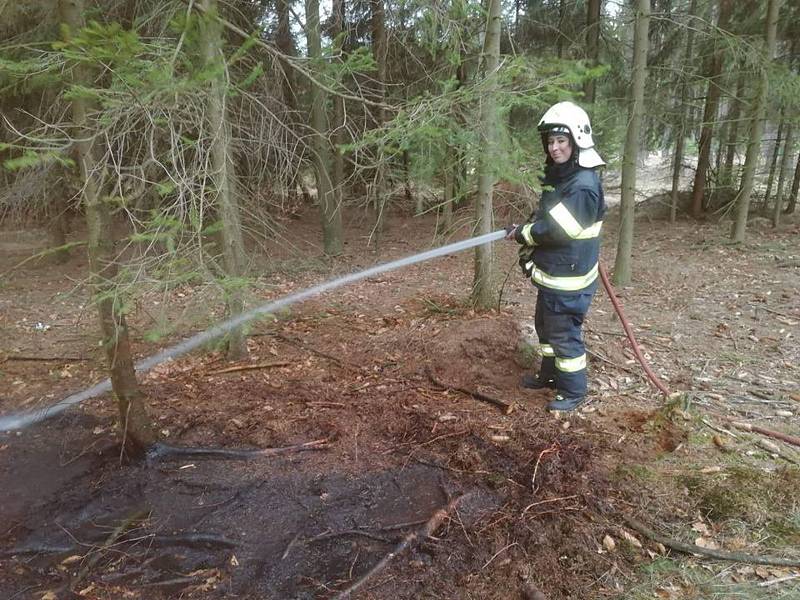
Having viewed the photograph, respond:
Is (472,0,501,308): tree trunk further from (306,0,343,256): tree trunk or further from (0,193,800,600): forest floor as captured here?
(306,0,343,256): tree trunk

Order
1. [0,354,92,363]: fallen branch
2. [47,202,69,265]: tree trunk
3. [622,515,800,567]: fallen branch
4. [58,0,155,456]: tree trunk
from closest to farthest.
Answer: [622,515,800,567]: fallen branch < [58,0,155,456]: tree trunk < [0,354,92,363]: fallen branch < [47,202,69,265]: tree trunk

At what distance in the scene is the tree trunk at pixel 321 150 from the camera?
335 inches

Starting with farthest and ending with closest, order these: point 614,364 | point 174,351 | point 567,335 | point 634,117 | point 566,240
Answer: point 634,117
point 174,351
point 614,364
point 567,335
point 566,240

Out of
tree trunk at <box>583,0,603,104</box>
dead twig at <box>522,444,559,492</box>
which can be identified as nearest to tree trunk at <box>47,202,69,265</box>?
dead twig at <box>522,444,559,492</box>

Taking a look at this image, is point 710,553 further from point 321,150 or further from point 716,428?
point 321,150

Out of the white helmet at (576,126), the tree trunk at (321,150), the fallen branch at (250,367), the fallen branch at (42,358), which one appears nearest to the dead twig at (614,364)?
the white helmet at (576,126)

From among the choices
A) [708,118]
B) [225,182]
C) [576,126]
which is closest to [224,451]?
[225,182]

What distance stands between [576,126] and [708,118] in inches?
473

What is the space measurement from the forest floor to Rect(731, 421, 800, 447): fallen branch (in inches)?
1.7

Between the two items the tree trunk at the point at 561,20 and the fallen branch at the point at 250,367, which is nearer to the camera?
the fallen branch at the point at 250,367

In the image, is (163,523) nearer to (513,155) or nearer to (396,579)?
(396,579)

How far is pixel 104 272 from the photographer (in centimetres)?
361

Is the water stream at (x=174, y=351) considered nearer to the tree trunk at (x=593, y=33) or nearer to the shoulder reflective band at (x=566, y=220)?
the shoulder reflective band at (x=566, y=220)

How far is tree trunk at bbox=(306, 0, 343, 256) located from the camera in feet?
27.9
